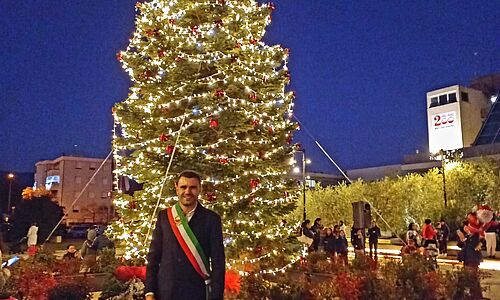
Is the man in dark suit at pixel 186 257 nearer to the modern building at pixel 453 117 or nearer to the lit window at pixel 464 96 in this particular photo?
the modern building at pixel 453 117

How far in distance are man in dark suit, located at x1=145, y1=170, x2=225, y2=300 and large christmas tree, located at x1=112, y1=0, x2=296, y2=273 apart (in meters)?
5.69

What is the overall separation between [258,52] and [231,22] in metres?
0.87

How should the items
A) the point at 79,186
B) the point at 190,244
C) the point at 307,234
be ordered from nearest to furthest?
the point at 190,244, the point at 307,234, the point at 79,186

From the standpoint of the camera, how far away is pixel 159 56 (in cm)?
1063

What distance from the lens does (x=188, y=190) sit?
4.10m

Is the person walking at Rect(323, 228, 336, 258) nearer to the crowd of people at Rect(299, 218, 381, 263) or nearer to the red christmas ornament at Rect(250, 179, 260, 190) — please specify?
the crowd of people at Rect(299, 218, 381, 263)

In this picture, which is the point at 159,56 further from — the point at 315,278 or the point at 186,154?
the point at 315,278

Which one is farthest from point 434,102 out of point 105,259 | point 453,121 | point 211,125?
point 211,125

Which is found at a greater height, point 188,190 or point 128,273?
point 188,190

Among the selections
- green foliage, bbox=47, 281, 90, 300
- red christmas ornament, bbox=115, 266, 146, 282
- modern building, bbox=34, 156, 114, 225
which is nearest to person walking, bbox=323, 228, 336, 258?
red christmas ornament, bbox=115, 266, 146, 282

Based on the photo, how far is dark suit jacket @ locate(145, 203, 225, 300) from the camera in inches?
156

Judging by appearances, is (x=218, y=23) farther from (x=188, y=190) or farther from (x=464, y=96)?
(x=464, y=96)

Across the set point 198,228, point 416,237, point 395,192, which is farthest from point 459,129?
point 198,228

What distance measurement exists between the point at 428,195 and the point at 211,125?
3002 centimetres
